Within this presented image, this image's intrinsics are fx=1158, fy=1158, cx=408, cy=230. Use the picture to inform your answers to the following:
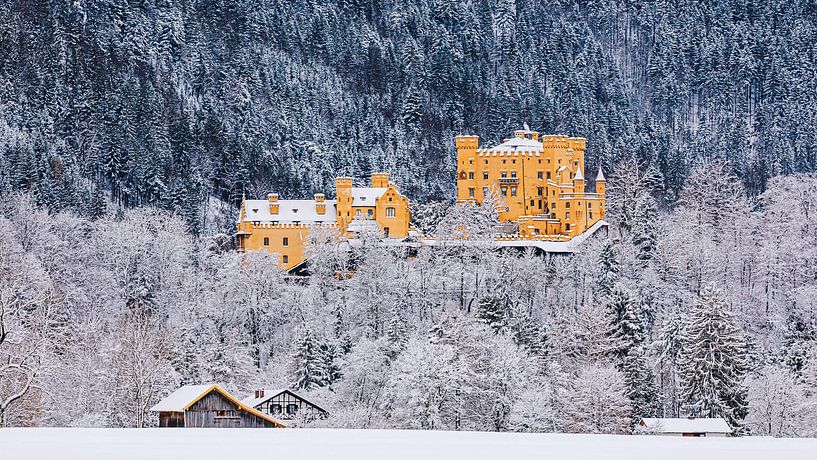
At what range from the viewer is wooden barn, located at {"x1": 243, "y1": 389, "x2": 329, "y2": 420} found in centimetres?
6762

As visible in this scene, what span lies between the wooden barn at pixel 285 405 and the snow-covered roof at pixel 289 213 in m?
38.6

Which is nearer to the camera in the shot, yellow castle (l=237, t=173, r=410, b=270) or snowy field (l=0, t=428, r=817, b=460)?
snowy field (l=0, t=428, r=817, b=460)

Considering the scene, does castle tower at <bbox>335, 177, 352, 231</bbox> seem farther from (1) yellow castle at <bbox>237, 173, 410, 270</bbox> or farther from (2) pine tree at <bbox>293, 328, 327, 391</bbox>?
(2) pine tree at <bbox>293, 328, 327, 391</bbox>

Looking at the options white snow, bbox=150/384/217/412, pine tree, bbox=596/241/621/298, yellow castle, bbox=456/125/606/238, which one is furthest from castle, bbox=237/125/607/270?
white snow, bbox=150/384/217/412

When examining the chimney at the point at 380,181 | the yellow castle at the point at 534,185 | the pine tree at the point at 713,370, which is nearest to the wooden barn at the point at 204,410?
the pine tree at the point at 713,370

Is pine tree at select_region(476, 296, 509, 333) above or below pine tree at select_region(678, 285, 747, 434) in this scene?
above

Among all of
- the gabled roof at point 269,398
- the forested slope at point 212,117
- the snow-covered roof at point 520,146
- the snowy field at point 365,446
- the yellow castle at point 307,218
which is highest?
the forested slope at point 212,117

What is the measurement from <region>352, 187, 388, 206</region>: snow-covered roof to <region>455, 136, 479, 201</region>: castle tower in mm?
11211

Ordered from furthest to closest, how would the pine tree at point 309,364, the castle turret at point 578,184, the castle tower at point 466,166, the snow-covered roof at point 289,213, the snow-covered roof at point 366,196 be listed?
the castle tower at point 466,166 → the castle turret at point 578,184 → the snow-covered roof at point 366,196 → the snow-covered roof at point 289,213 → the pine tree at point 309,364

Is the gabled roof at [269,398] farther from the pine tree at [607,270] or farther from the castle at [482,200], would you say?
the castle at [482,200]

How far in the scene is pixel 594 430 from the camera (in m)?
63.0

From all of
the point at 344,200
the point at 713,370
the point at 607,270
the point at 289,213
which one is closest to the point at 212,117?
the point at 289,213

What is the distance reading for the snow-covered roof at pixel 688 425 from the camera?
6153 cm

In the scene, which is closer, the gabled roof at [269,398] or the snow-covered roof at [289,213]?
the gabled roof at [269,398]
